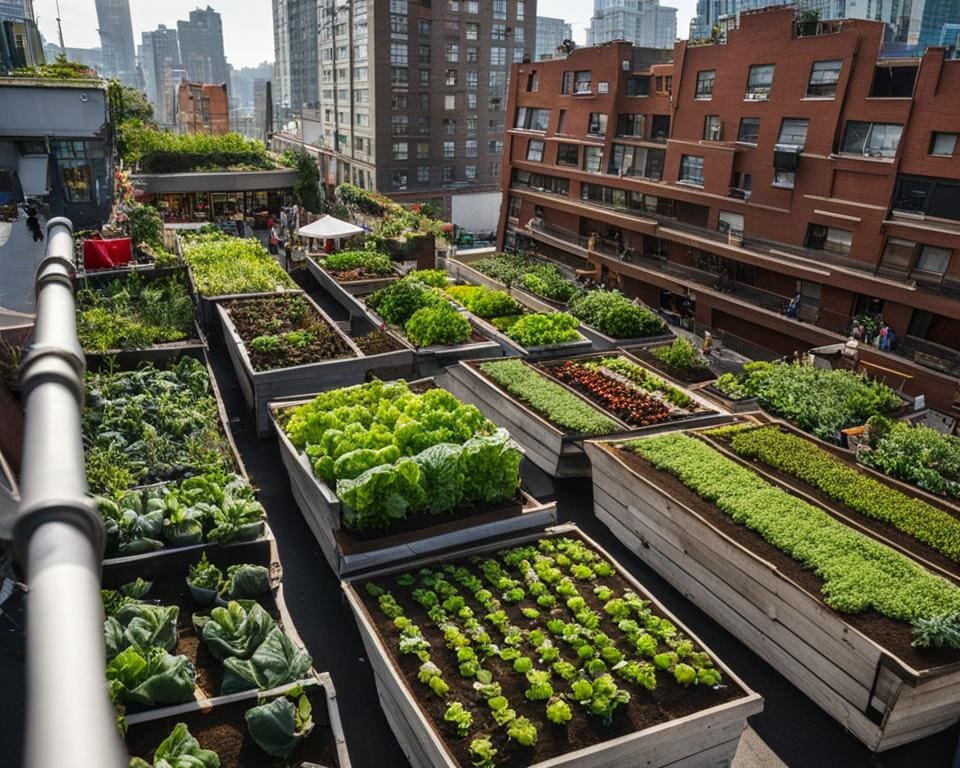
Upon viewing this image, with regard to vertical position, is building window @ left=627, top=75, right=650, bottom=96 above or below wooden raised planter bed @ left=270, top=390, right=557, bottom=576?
above

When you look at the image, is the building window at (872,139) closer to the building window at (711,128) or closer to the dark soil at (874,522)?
the building window at (711,128)

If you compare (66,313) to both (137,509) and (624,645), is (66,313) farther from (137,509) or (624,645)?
(624,645)

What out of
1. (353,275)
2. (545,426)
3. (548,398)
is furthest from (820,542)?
(353,275)

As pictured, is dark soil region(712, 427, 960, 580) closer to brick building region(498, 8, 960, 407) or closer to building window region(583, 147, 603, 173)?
brick building region(498, 8, 960, 407)

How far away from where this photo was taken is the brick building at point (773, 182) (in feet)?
81.8

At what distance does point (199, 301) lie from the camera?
22.0 m

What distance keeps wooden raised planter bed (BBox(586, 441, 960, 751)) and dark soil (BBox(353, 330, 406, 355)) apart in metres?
7.07

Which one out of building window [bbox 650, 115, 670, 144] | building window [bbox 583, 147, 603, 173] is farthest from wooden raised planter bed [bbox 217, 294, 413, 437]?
building window [bbox 583, 147, 603, 173]

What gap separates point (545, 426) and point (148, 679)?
8.33 meters

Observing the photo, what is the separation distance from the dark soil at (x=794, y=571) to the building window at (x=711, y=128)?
25.8 meters

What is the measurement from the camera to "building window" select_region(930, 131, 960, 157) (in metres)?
24.0

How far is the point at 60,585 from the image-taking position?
248cm

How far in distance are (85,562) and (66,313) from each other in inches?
148

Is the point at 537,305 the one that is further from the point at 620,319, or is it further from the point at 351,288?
the point at 351,288
